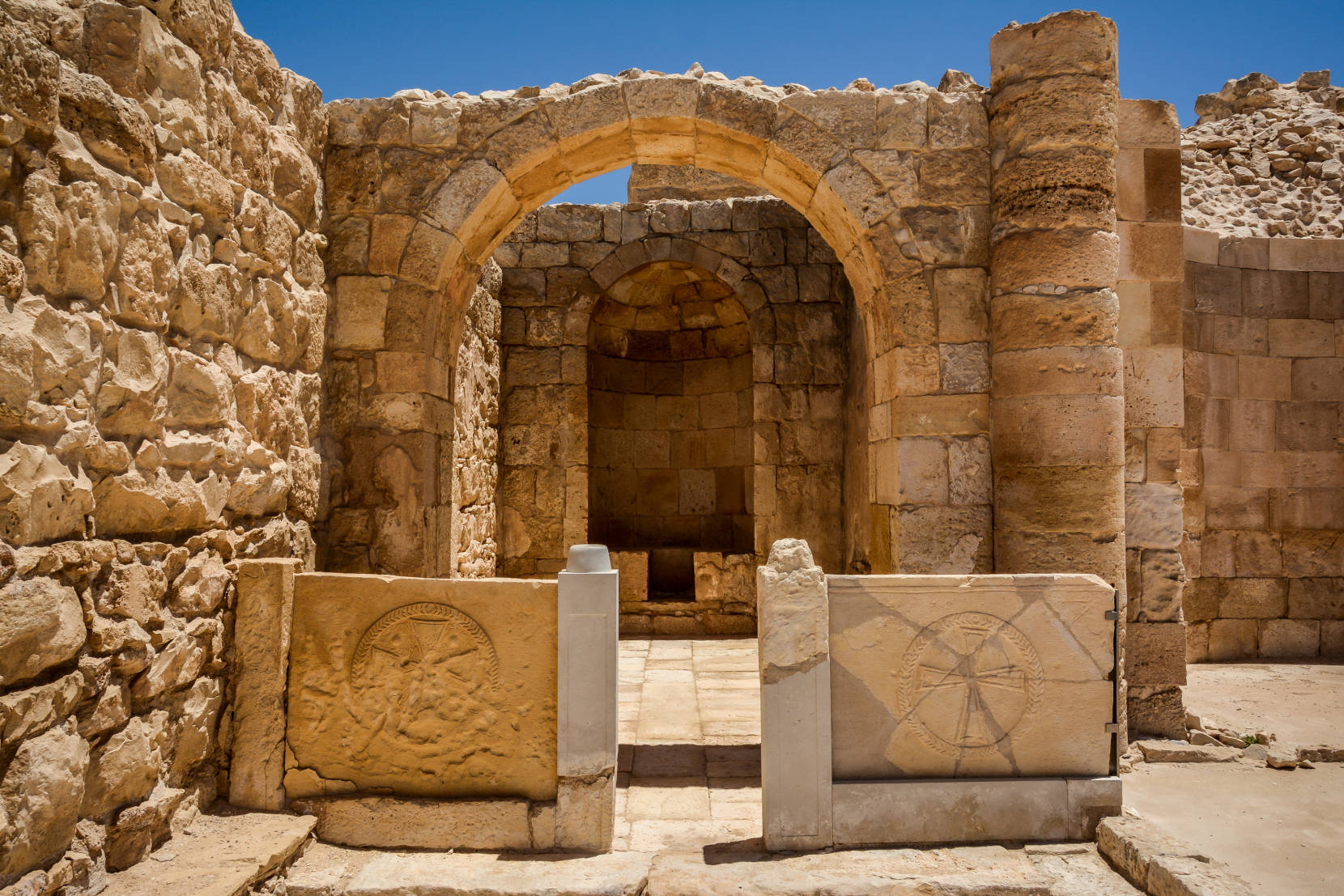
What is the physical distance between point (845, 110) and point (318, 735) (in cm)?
367

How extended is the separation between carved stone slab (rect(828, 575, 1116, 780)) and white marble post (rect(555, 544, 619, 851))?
0.82 meters

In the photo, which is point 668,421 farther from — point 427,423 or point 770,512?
point 427,423

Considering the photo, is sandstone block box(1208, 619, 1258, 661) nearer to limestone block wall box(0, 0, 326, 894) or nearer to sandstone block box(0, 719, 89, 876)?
limestone block wall box(0, 0, 326, 894)

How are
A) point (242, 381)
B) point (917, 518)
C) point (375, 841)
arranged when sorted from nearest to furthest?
point (375, 841) → point (242, 381) → point (917, 518)

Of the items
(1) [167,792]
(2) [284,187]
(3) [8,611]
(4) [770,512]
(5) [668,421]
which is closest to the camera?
(3) [8,611]

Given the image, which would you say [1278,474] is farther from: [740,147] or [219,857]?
[219,857]

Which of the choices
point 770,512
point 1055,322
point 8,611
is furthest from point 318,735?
point 770,512

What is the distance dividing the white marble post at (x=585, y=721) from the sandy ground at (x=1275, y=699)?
120 inches

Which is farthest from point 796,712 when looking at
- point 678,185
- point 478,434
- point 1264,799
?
point 678,185

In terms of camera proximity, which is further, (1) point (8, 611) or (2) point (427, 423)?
(2) point (427, 423)

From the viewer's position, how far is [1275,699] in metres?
4.65

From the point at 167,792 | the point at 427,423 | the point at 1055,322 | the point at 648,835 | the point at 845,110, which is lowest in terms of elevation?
the point at 648,835

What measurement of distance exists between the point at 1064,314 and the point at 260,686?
12.3ft

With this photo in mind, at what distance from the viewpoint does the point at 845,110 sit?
13.1 feet
